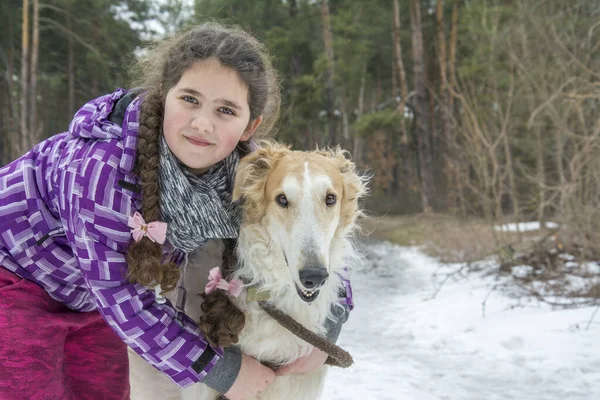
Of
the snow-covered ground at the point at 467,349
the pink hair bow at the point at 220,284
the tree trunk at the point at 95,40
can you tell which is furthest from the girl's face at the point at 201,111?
the tree trunk at the point at 95,40

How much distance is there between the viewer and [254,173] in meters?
2.11

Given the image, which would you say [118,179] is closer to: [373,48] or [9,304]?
[9,304]

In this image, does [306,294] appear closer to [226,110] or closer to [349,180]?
[349,180]

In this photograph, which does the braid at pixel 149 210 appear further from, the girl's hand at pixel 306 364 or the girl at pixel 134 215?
the girl's hand at pixel 306 364

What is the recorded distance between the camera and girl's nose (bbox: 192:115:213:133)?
5.71 feet

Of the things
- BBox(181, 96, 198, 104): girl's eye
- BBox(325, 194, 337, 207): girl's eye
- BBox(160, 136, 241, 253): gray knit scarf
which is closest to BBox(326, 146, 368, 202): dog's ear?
BBox(325, 194, 337, 207): girl's eye

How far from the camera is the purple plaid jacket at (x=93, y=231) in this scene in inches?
65.0

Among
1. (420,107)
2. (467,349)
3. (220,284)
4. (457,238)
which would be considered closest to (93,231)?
(220,284)

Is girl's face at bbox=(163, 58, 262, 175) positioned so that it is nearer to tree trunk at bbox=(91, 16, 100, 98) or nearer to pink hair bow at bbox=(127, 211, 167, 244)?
pink hair bow at bbox=(127, 211, 167, 244)

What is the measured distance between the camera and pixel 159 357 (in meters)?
1.75

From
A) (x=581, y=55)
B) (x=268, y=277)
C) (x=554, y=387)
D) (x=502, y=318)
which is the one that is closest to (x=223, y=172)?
(x=268, y=277)

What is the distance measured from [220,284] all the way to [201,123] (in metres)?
0.66

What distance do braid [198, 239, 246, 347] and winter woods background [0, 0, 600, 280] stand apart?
3681mm

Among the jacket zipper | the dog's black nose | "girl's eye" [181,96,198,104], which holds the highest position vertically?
"girl's eye" [181,96,198,104]
